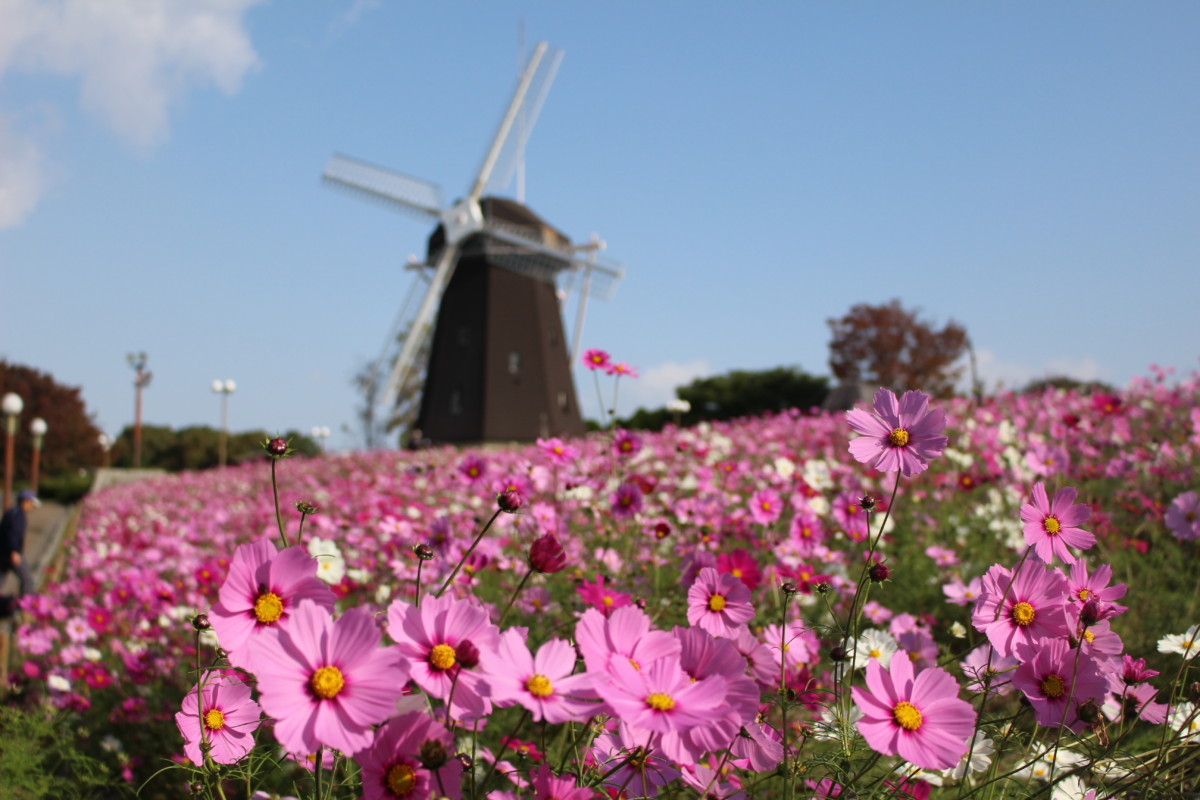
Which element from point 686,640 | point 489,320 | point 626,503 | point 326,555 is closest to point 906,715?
point 686,640

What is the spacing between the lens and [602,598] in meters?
1.90

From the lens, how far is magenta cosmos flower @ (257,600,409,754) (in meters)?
0.81

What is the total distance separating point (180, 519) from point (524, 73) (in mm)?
14775

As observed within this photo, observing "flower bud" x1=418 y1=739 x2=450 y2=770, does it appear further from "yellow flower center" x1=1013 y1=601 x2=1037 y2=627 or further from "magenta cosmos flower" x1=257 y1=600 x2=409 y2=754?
"yellow flower center" x1=1013 y1=601 x2=1037 y2=627

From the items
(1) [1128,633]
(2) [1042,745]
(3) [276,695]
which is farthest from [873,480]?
(3) [276,695]

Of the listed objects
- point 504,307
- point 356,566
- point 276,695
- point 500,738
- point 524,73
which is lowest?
point 500,738

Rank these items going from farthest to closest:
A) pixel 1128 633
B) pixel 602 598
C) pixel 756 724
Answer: pixel 1128 633 < pixel 602 598 < pixel 756 724

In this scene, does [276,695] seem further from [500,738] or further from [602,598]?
[500,738]

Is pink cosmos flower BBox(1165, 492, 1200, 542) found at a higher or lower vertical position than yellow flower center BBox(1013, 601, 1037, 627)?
higher

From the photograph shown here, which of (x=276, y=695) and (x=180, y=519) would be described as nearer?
(x=276, y=695)

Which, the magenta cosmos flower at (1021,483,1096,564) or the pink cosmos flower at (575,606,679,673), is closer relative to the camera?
the pink cosmos flower at (575,606,679,673)

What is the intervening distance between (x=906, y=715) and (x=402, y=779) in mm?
601

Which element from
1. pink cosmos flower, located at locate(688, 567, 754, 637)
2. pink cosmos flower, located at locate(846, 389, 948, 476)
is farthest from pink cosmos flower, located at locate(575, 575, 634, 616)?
pink cosmos flower, located at locate(846, 389, 948, 476)

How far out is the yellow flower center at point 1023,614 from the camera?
1220 mm
